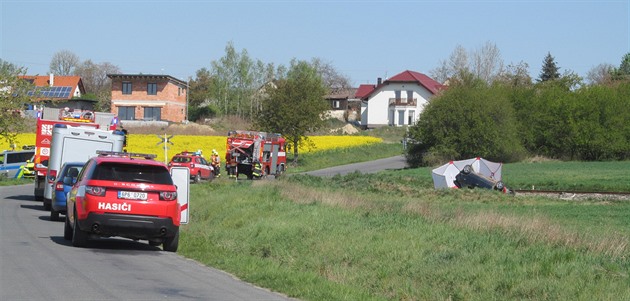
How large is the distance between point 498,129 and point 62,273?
193 ft

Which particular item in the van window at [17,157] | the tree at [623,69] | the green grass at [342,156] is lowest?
the van window at [17,157]

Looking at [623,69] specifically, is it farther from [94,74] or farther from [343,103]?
[94,74]

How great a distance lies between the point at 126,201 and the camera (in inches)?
665

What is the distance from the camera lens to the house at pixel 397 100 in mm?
116750

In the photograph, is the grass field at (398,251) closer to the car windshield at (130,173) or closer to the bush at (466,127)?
the car windshield at (130,173)

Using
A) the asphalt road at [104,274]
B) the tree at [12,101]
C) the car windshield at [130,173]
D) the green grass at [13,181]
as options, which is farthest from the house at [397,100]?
the car windshield at [130,173]

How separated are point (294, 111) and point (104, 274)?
203ft

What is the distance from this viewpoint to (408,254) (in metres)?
15.2

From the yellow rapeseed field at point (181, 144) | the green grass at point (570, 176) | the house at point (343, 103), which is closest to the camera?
the green grass at point (570, 176)

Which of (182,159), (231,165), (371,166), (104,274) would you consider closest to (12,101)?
(182,159)

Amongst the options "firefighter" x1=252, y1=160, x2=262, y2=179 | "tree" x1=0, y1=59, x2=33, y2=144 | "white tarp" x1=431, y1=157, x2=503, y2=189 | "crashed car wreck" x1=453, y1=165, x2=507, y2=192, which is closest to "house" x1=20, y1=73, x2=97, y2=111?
"tree" x1=0, y1=59, x2=33, y2=144

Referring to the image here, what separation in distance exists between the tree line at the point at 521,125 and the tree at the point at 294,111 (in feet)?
30.2

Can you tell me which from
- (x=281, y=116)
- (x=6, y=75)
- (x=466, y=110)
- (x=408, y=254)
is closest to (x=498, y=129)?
(x=466, y=110)

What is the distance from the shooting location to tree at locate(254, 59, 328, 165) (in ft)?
248
